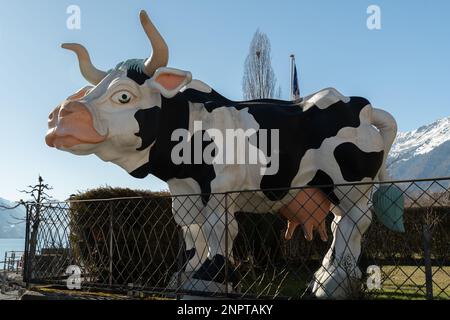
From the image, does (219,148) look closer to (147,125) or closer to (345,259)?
(147,125)

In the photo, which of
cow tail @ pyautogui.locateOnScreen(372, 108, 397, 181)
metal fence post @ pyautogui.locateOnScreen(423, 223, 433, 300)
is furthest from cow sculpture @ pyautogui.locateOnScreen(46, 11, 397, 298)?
metal fence post @ pyautogui.locateOnScreen(423, 223, 433, 300)

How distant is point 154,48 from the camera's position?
3.30 metres

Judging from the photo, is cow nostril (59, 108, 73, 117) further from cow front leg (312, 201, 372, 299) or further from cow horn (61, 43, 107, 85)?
cow front leg (312, 201, 372, 299)

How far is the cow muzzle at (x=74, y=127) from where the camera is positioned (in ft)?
9.97

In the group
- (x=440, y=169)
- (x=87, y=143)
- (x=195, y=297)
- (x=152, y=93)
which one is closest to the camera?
(x=195, y=297)

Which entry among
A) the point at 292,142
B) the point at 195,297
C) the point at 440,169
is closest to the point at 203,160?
the point at 292,142

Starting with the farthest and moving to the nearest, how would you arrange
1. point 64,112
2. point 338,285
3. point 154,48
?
point 154,48 → point 64,112 → point 338,285

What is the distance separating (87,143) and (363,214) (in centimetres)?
192

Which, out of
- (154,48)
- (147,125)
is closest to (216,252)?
(147,125)

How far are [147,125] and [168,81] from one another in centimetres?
34

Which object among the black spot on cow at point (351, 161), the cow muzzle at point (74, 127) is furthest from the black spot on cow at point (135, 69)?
the black spot on cow at point (351, 161)

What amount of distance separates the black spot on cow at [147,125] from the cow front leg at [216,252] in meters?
0.61
